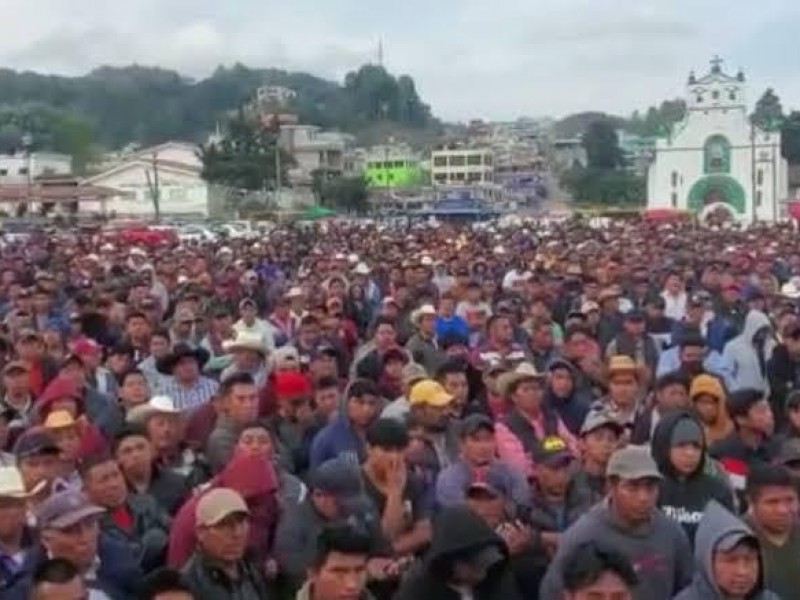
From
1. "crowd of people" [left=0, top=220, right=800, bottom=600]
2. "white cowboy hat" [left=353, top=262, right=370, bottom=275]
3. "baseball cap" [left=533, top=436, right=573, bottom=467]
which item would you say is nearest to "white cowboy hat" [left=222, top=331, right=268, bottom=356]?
"crowd of people" [left=0, top=220, right=800, bottom=600]

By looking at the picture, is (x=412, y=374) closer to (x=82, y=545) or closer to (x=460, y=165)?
(x=82, y=545)

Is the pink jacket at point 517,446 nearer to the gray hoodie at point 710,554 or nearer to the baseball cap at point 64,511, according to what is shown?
the gray hoodie at point 710,554

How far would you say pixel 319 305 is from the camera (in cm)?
1379

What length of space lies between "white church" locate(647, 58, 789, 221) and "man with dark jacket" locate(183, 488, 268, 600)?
283 feet

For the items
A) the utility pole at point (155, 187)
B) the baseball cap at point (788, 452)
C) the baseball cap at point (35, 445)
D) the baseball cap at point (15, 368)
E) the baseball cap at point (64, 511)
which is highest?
the utility pole at point (155, 187)

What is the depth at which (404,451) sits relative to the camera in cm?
632

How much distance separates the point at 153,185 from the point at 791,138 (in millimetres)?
47494

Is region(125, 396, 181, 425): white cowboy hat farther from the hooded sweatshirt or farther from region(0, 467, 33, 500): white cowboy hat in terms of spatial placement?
the hooded sweatshirt

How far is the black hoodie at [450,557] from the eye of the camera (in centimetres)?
467

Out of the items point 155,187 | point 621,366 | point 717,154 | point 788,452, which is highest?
point 717,154

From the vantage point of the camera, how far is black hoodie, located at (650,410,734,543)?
19.2 feet

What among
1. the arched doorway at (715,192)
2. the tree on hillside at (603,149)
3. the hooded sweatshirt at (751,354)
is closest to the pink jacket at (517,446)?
the hooded sweatshirt at (751,354)

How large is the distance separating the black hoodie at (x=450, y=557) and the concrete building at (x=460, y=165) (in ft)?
385

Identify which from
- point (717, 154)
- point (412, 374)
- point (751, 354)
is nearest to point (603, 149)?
point (717, 154)
